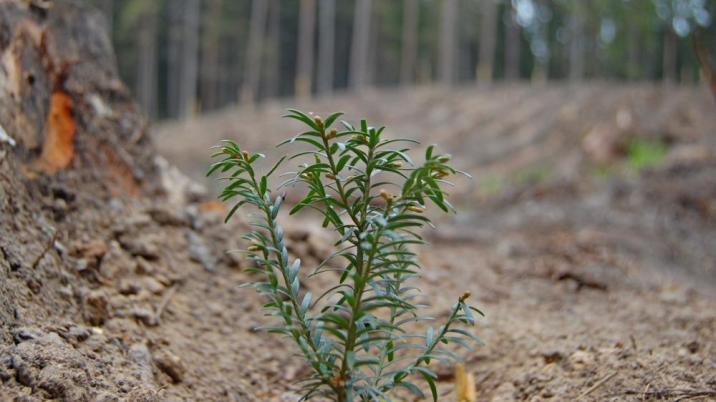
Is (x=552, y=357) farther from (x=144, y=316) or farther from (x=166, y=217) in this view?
(x=166, y=217)

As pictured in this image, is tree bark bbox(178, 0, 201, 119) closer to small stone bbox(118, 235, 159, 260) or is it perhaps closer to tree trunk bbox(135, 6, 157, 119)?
tree trunk bbox(135, 6, 157, 119)

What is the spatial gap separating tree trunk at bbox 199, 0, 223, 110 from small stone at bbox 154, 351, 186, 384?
2708 cm

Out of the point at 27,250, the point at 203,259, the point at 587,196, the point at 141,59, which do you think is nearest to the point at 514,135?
the point at 587,196

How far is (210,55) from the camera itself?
28656 mm

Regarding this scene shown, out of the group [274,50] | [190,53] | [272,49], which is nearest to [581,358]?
[190,53]

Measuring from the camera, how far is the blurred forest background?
2497 cm

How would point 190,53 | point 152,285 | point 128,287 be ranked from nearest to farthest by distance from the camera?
point 128,287 < point 152,285 < point 190,53

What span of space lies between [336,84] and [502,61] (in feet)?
35.1

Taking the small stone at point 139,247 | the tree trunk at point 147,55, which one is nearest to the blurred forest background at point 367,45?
the tree trunk at point 147,55

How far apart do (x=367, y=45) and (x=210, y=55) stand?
300 inches

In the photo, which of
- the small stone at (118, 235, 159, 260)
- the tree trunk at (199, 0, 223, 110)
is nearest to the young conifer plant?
the small stone at (118, 235, 159, 260)

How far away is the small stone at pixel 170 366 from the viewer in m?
2.01

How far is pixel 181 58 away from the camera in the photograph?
29984 millimetres

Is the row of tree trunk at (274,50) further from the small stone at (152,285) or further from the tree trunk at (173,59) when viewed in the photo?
the small stone at (152,285)
